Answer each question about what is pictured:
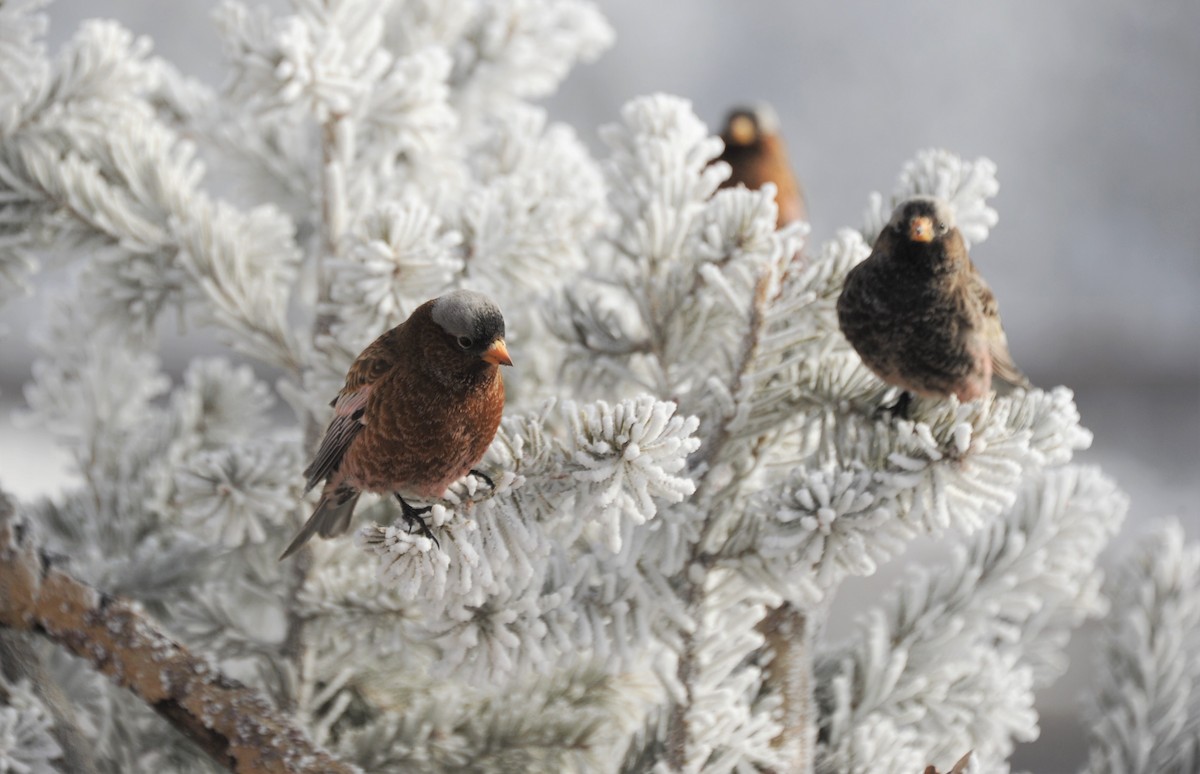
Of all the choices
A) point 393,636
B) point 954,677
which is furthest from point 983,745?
point 393,636

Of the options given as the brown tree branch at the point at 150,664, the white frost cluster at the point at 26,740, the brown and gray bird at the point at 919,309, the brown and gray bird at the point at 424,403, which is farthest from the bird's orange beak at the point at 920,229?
the white frost cluster at the point at 26,740

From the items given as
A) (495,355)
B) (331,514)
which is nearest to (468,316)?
(495,355)

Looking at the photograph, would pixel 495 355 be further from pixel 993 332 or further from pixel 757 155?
pixel 757 155

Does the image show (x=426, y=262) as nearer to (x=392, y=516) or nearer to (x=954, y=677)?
(x=392, y=516)

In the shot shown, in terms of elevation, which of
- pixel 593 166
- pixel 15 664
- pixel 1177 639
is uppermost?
pixel 593 166

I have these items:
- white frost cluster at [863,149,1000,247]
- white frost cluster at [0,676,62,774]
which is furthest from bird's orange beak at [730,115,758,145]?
white frost cluster at [0,676,62,774]

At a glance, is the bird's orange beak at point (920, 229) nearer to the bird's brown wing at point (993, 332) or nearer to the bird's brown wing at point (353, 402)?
the bird's brown wing at point (993, 332)
